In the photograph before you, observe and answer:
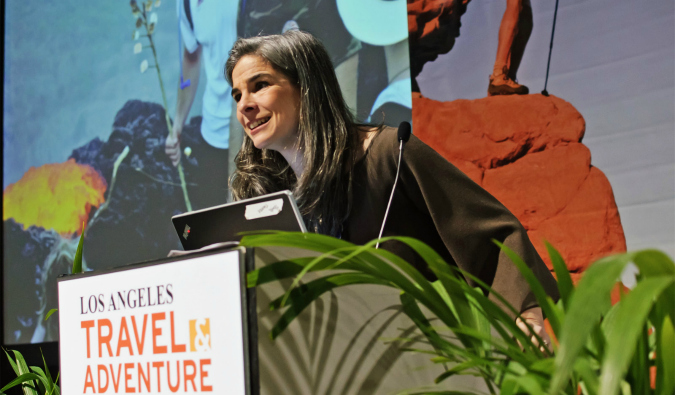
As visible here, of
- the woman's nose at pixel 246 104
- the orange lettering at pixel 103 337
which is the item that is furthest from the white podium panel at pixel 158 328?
the woman's nose at pixel 246 104

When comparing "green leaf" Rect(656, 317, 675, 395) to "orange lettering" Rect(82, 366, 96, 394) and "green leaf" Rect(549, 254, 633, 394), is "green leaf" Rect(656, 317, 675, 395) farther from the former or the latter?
"orange lettering" Rect(82, 366, 96, 394)

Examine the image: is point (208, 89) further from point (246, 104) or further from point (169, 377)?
point (169, 377)

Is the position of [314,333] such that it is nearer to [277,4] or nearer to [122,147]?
[277,4]

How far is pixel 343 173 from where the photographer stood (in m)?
1.40

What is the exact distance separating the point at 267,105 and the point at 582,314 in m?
1.14

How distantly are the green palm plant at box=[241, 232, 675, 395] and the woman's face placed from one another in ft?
2.66

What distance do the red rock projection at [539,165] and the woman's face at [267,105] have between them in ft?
2.79

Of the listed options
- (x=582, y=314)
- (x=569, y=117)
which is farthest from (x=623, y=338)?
(x=569, y=117)

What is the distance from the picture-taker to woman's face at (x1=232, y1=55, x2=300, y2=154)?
144 cm

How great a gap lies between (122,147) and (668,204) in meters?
2.56

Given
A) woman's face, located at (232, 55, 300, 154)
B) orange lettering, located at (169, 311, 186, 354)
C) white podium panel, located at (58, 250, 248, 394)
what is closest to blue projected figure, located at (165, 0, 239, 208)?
woman's face, located at (232, 55, 300, 154)

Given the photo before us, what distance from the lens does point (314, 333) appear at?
67 cm

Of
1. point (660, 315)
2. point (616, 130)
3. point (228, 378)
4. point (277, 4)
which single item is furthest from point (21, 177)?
point (660, 315)

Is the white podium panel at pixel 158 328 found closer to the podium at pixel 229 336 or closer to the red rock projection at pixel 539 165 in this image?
the podium at pixel 229 336
